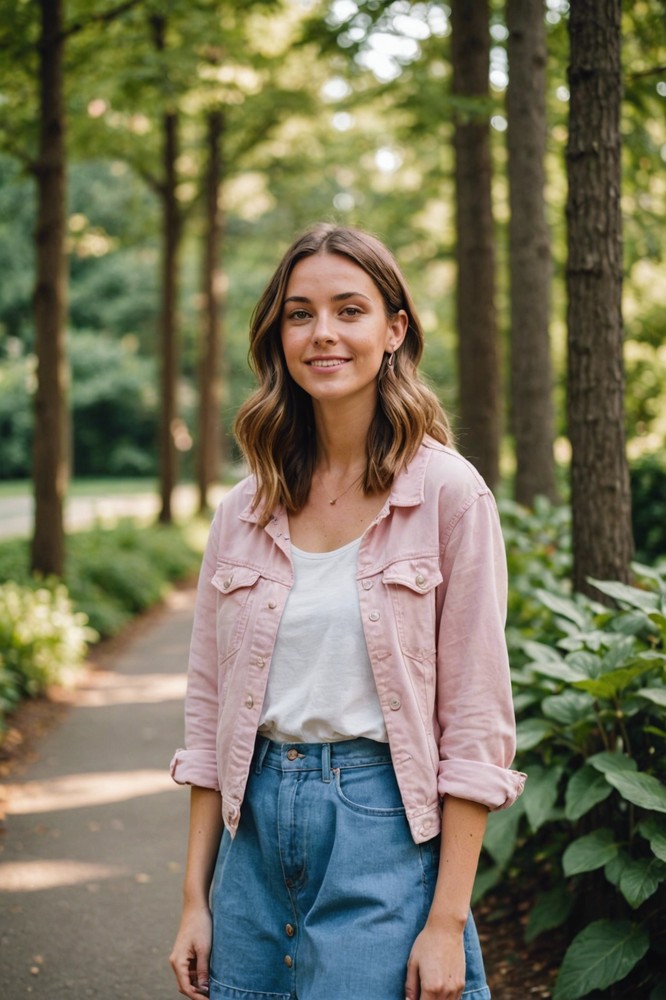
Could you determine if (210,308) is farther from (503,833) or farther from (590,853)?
(590,853)

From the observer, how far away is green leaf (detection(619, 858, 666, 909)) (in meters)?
2.88

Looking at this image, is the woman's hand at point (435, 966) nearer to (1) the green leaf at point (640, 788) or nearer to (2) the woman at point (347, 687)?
(2) the woman at point (347, 687)

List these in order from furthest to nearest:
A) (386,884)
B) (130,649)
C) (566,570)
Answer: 1. (130,649)
2. (566,570)
3. (386,884)

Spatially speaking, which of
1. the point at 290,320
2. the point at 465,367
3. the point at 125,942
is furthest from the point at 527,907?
the point at 465,367

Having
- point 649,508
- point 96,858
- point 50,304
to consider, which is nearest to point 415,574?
point 96,858

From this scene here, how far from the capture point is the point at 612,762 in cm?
309

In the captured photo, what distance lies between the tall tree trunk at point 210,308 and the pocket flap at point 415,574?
19.1 metres

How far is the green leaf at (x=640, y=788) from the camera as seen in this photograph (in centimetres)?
287

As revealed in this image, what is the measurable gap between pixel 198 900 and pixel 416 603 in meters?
0.79

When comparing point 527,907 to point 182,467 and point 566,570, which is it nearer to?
point 566,570

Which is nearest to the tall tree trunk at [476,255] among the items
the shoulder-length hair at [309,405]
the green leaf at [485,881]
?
the green leaf at [485,881]

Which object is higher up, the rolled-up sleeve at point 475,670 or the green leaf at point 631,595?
the rolled-up sleeve at point 475,670

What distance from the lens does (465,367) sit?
8867mm

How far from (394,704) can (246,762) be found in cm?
33
